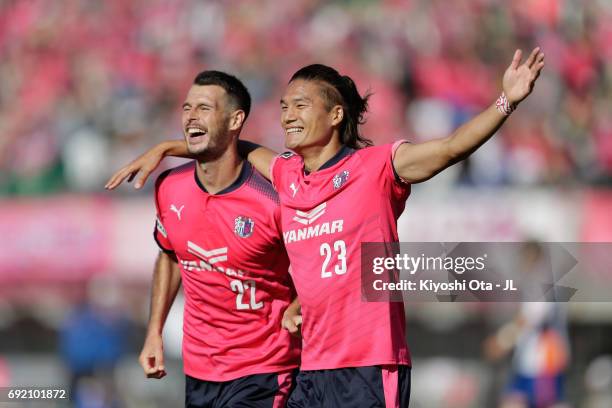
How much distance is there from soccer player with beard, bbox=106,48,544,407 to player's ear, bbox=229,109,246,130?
90cm

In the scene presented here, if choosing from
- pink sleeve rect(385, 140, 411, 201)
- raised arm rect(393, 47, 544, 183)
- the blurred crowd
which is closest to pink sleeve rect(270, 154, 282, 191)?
pink sleeve rect(385, 140, 411, 201)

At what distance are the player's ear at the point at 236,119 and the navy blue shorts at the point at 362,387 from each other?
1772mm

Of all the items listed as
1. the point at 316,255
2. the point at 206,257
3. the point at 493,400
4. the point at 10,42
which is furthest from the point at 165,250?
the point at 10,42

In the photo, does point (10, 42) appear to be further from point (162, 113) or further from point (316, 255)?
point (316, 255)

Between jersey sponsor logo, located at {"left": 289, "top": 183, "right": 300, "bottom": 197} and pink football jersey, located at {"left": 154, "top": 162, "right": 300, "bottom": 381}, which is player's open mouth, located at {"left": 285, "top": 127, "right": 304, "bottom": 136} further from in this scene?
pink football jersey, located at {"left": 154, "top": 162, "right": 300, "bottom": 381}

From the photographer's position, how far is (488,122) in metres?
4.20

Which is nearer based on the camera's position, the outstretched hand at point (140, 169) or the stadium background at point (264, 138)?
the outstretched hand at point (140, 169)

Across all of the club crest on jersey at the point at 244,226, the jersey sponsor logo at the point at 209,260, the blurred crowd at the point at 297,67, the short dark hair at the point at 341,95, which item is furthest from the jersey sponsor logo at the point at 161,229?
the blurred crowd at the point at 297,67

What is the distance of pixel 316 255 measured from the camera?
468 cm

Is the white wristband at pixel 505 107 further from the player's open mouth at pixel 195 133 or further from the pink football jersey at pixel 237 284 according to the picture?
the player's open mouth at pixel 195 133

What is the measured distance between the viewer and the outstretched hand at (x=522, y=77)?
13.7ft

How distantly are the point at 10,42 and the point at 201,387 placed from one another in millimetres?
11280

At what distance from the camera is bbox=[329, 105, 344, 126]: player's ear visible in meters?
4.98

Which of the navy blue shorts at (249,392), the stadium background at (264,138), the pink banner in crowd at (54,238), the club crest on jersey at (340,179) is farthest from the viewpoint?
the pink banner in crowd at (54,238)
